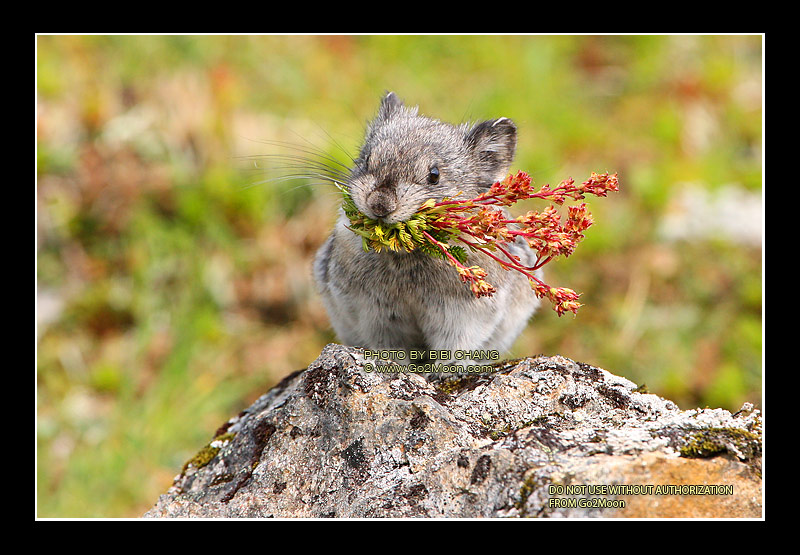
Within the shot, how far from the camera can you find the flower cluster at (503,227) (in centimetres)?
518

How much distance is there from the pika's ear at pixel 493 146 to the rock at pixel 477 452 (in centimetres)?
167

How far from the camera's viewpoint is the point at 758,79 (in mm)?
15039

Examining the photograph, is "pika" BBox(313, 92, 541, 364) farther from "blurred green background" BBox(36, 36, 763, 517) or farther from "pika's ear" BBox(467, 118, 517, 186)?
"blurred green background" BBox(36, 36, 763, 517)

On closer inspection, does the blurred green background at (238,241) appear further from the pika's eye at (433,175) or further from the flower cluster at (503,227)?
the flower cluster at (503,227)

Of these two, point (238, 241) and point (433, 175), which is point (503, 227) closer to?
point (433, 175)

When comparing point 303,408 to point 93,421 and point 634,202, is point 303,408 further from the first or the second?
point 634,202

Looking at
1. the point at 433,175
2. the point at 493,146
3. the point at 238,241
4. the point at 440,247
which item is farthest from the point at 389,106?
the point at 238,241

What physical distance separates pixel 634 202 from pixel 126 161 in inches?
320

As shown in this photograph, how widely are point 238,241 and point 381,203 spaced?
22.3 feet

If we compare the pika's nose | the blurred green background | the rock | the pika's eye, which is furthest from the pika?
Answer: the blurred green background

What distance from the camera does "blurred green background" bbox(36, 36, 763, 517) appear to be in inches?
432

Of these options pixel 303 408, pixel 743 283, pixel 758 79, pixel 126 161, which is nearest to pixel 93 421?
pixel 126 161

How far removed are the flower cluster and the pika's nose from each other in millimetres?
132

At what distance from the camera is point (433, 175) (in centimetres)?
611
